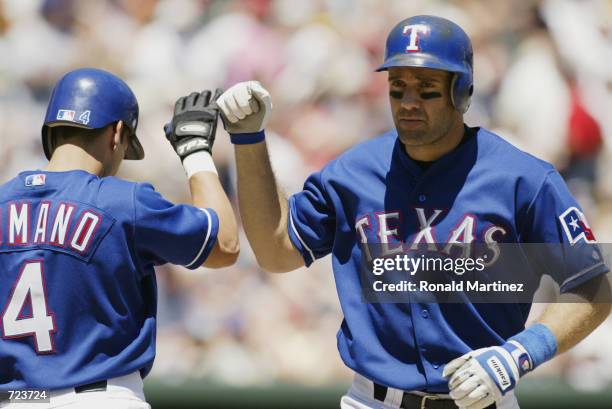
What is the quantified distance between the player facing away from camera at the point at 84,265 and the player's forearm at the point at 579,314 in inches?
40.2

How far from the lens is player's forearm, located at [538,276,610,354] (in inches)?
123

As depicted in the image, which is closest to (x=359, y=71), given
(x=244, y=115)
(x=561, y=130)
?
(x=561, y=130)

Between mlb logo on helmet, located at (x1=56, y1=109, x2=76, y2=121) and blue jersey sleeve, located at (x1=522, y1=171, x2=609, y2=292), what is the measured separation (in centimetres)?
138

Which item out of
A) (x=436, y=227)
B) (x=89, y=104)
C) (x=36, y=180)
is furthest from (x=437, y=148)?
(x=36, y=180)

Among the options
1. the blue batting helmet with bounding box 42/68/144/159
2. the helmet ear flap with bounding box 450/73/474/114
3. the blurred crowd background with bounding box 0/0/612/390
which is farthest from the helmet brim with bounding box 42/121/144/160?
the blurred crowd background with bounding box 0/0/612/390

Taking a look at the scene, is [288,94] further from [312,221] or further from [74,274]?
[74,274]

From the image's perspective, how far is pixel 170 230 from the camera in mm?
3232

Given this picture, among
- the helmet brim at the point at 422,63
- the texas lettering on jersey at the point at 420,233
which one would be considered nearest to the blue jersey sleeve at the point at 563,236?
the texas lettering on jersey at the point at 420,233

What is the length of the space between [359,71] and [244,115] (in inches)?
105

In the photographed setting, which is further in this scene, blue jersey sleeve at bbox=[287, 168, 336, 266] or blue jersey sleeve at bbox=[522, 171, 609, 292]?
blue jersey sleeve at bbox=[287, 168, 336, 266]

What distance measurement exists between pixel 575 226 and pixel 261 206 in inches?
38.4

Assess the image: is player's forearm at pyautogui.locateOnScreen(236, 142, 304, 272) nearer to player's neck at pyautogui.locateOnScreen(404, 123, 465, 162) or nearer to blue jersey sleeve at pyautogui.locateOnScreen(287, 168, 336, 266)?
blue jersey sleeve at pyautogui.locateOnScreen(287, 168, 336, 266)

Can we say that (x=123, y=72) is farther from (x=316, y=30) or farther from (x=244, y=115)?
(x=244, y=115)

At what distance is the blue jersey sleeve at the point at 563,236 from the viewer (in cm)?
316
